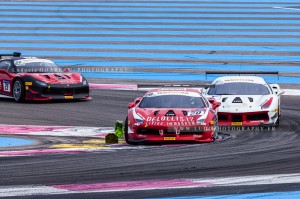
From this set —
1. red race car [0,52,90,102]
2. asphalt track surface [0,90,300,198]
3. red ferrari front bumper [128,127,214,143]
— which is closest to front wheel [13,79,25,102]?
red race car [0,52,90,102]

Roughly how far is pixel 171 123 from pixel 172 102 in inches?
44.9

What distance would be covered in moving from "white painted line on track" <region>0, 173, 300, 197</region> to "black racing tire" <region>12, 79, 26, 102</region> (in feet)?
42.0

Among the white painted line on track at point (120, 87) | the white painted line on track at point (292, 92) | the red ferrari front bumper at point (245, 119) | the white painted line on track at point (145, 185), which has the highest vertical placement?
the white painted line on track at point (145, 185)

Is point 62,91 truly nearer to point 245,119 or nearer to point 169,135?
point 245,119

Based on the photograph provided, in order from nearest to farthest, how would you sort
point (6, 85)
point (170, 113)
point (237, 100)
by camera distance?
point (170, 113) < point (237, 100) < point (6, 85)

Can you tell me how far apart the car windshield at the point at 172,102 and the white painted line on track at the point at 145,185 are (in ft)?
17.7

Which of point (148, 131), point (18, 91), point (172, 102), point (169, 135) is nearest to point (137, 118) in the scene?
point (148, 131)

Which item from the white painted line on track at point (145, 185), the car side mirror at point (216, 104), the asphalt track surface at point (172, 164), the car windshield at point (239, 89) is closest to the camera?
the white painted line on track at point (145, 185)

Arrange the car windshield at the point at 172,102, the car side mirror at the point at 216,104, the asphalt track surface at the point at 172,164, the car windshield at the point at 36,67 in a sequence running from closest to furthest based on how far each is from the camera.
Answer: the asphalt track surface at the point at 172,164 < the car windshield at the point at 172,102 < the car side mirror at the point at 216,104 < the car windshield at the point at 36,67

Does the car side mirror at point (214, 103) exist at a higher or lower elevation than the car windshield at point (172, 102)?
lower

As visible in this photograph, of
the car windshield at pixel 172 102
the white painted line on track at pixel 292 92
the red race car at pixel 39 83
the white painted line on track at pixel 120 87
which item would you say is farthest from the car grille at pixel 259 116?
the white painted line on track at pixel 120 87

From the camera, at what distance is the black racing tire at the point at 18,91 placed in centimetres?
2533

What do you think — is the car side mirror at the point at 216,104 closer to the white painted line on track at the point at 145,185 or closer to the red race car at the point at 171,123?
the red race car at the point at 171,123

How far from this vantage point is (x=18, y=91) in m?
25.5
